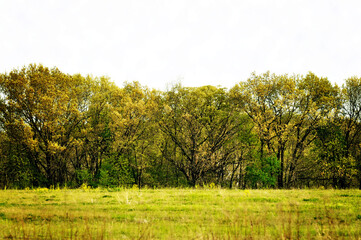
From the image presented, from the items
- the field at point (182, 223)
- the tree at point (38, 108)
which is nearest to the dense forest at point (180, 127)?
the tree at point (38, 108)

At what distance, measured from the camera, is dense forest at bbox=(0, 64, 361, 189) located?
3309cm

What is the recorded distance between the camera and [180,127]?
3962 cm

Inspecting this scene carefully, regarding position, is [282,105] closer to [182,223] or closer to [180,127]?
[180,127]

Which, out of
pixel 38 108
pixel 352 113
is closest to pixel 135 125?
pixel 38 108

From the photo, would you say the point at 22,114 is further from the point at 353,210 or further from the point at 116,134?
the point at 353,210

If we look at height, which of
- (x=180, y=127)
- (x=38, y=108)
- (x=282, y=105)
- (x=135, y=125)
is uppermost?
(x=282, y=105)

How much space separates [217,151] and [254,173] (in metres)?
7.93

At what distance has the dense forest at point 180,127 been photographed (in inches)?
1303

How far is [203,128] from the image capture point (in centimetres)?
4091

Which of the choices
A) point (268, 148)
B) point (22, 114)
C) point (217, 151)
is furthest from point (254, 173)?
point (22, 114)

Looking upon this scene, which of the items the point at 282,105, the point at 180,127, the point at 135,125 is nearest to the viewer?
the point at 282,105

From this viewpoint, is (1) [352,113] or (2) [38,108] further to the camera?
(1) [352,113]

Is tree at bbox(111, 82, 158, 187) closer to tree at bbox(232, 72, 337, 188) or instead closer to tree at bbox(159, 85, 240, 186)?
tree at bbox(159, 85, 240, 186)

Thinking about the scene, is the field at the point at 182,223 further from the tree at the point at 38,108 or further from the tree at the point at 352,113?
the tree at the point at 352,113
